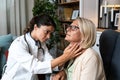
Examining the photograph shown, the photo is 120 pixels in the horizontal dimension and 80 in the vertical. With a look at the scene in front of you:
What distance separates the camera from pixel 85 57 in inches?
52.3

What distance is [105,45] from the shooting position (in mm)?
1488

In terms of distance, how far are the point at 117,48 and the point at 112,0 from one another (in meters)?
1.28

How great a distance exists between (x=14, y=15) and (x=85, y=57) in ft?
8.98

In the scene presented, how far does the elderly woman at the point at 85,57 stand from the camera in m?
1.28

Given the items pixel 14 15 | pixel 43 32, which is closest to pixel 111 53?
pixel 43 32

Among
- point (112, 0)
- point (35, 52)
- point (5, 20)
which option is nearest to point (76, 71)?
point (35, 52)

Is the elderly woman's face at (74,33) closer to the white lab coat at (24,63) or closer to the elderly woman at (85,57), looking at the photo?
the elderly woman at (85,57)

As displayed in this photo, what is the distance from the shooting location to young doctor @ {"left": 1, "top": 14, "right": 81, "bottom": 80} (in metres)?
1.42

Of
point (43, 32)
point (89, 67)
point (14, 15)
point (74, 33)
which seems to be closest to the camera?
point (89, 67)

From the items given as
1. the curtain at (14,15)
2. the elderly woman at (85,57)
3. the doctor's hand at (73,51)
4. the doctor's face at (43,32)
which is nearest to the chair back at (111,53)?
the elderly woman at (85,57)

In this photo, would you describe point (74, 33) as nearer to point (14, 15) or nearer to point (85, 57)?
point (85, 57)

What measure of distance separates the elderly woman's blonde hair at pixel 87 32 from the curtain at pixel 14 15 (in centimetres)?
261

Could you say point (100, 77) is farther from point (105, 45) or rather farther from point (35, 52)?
point (35, 52)

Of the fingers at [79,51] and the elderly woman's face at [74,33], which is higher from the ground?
the elderly woman's face at [74,33]
